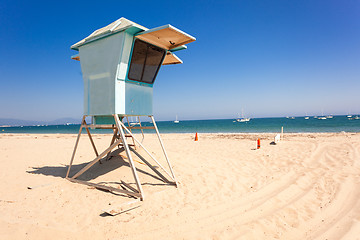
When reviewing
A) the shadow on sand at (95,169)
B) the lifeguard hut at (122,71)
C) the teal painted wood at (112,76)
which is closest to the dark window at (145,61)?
the lifeguard hut at (122,71)

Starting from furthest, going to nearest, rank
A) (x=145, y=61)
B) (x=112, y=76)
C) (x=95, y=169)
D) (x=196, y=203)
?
(x=95, y=169) < (x=145, y=61) < (x=112, y=76) < (x=196, y=203)

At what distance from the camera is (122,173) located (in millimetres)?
7051

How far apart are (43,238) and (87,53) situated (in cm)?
544

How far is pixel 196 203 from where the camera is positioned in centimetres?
525

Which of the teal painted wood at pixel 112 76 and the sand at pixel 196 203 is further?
the teal painted wood at pixel 112 76

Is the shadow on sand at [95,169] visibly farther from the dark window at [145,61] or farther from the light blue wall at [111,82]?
the dark window at [145,61]

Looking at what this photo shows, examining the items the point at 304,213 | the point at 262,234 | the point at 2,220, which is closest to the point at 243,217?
the point at 262,234

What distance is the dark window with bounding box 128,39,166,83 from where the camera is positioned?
6180mm

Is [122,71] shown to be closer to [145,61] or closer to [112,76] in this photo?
[112,76]

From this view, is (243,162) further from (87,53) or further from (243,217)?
(87,53)

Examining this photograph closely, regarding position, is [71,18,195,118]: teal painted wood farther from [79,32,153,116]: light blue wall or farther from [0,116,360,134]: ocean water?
[0,116,360,134]: ocean water

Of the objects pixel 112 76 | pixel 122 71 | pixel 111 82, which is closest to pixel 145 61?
pixel 122 71

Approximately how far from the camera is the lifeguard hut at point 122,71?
572cm

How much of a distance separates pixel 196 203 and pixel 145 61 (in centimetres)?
466
